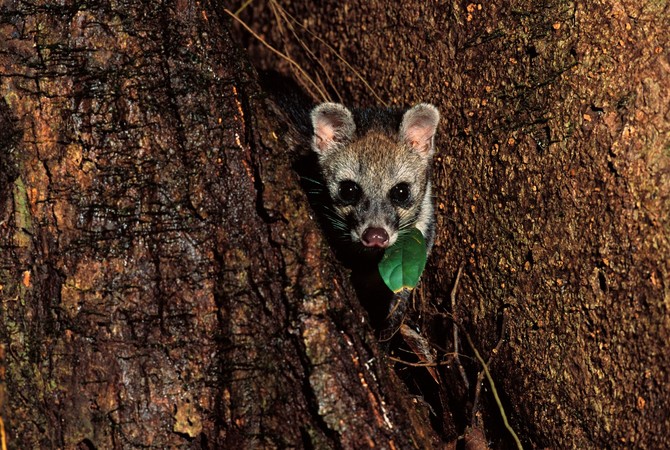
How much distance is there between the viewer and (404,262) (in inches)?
165

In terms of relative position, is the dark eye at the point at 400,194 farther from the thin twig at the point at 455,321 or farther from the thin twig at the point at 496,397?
the thin twig at the point at 496,397

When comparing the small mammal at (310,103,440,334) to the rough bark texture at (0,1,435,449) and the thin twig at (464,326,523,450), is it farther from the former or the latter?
the rough bark texture at (0,1,435,449)

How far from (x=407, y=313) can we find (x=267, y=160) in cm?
211

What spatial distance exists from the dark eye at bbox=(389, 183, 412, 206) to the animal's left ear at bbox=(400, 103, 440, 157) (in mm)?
277

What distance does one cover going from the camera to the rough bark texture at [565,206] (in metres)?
3.39

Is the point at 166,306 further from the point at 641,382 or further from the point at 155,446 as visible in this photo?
the point at 641,382

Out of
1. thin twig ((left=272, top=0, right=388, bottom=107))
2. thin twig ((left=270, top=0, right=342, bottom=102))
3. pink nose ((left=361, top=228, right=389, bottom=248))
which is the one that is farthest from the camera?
thin twig ((left=270, top=0, right=342, bottom=102))

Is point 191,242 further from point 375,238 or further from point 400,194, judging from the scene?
point 400,194

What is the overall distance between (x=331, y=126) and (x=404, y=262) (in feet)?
3.92

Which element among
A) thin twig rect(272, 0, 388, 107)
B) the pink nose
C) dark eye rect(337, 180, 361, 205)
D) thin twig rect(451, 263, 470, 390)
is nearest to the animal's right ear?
dark eye rect(337, 180, 361, 205)

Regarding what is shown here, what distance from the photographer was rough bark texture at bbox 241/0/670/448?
134 inches

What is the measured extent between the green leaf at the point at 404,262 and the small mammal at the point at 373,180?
0.20m

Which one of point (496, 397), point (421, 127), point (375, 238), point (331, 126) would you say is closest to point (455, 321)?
point (496, 397)

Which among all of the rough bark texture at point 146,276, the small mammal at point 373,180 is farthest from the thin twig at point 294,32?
the rough bark texture at point 146,276
